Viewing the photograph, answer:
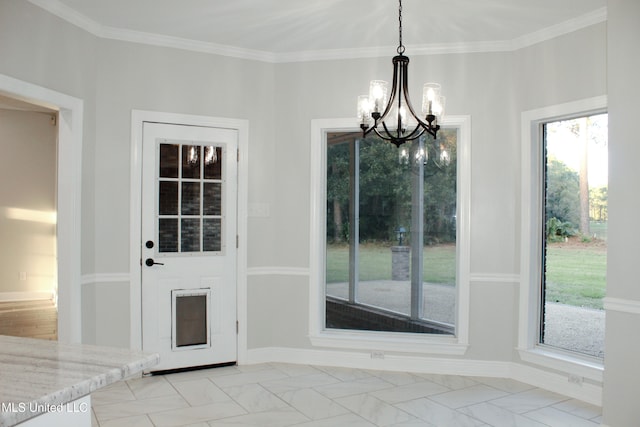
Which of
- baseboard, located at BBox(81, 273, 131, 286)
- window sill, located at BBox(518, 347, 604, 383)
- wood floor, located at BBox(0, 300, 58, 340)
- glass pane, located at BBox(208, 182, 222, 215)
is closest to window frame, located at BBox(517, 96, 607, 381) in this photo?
window sill, located at BBox(518, 347, 604, 383)

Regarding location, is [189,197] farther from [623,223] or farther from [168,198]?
[623,223]

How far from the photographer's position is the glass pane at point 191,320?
427 cm

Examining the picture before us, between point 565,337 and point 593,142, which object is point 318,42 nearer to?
point 593,142

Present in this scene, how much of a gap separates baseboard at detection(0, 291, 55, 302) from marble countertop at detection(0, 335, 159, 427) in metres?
6.47

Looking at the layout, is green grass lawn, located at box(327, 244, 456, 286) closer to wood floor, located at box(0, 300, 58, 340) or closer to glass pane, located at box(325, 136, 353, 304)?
glass pane, located at box(325, 136, 353, 304)

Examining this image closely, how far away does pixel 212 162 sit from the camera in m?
4.34

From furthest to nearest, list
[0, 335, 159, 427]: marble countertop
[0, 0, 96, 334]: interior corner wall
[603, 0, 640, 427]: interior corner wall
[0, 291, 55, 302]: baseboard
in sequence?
[0, 291, 55, 302]: baseboard < [0, 0, 96, 334]: interior corner wall < [603, 0, 640, 427]: interior corner wall < [0, 335, 159, 427]: marble countertop

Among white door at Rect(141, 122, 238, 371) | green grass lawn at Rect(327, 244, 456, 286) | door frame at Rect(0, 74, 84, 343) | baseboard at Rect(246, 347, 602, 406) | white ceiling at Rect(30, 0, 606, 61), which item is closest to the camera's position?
white ceiling at Rect(30, 0, 606, 61)

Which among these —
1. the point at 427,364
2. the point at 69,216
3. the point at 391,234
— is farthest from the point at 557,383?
the point at 69,216

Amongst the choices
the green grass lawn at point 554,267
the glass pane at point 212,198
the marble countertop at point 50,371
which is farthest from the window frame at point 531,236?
the marble countertop at point 50,371

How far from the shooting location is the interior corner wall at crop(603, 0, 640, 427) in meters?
2.73

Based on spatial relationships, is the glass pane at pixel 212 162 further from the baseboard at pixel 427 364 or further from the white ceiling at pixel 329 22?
the baseboard at pixel 427 364

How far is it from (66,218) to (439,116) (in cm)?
271

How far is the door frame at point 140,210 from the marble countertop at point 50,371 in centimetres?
252
